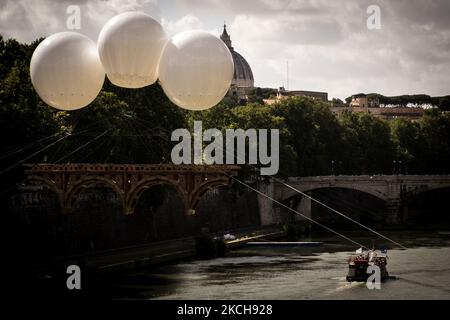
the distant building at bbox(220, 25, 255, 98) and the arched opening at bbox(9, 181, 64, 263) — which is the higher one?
the distant building at bbox(220, 25, 255, 98)

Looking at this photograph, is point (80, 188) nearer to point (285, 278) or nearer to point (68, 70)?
point (68, 70)

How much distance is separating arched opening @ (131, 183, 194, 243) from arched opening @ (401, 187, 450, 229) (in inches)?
798

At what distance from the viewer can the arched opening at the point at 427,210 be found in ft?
252

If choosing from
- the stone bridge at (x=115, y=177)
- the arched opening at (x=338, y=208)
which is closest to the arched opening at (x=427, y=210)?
the arched opening at (x=338, y=208)

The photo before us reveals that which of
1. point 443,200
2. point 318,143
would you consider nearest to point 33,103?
point 318,143

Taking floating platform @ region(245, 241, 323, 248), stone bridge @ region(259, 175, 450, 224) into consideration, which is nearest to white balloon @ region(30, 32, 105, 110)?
floating platform @ region(245, 241, 323, 248)

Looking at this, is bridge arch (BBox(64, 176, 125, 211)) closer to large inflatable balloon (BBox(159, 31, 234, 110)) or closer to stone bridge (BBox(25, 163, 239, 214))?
stone bridge (BBox(25, 163, 239, 214))

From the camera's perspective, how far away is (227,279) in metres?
44.7

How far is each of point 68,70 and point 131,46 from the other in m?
2.03

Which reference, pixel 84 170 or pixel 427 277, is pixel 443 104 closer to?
pixel 427 277

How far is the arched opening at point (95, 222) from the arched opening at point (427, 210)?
2714 cm

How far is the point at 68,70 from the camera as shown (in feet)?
97.5

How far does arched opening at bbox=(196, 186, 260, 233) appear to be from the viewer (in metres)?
63.5

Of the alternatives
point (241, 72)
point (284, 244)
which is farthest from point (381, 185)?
point (241, 72)
